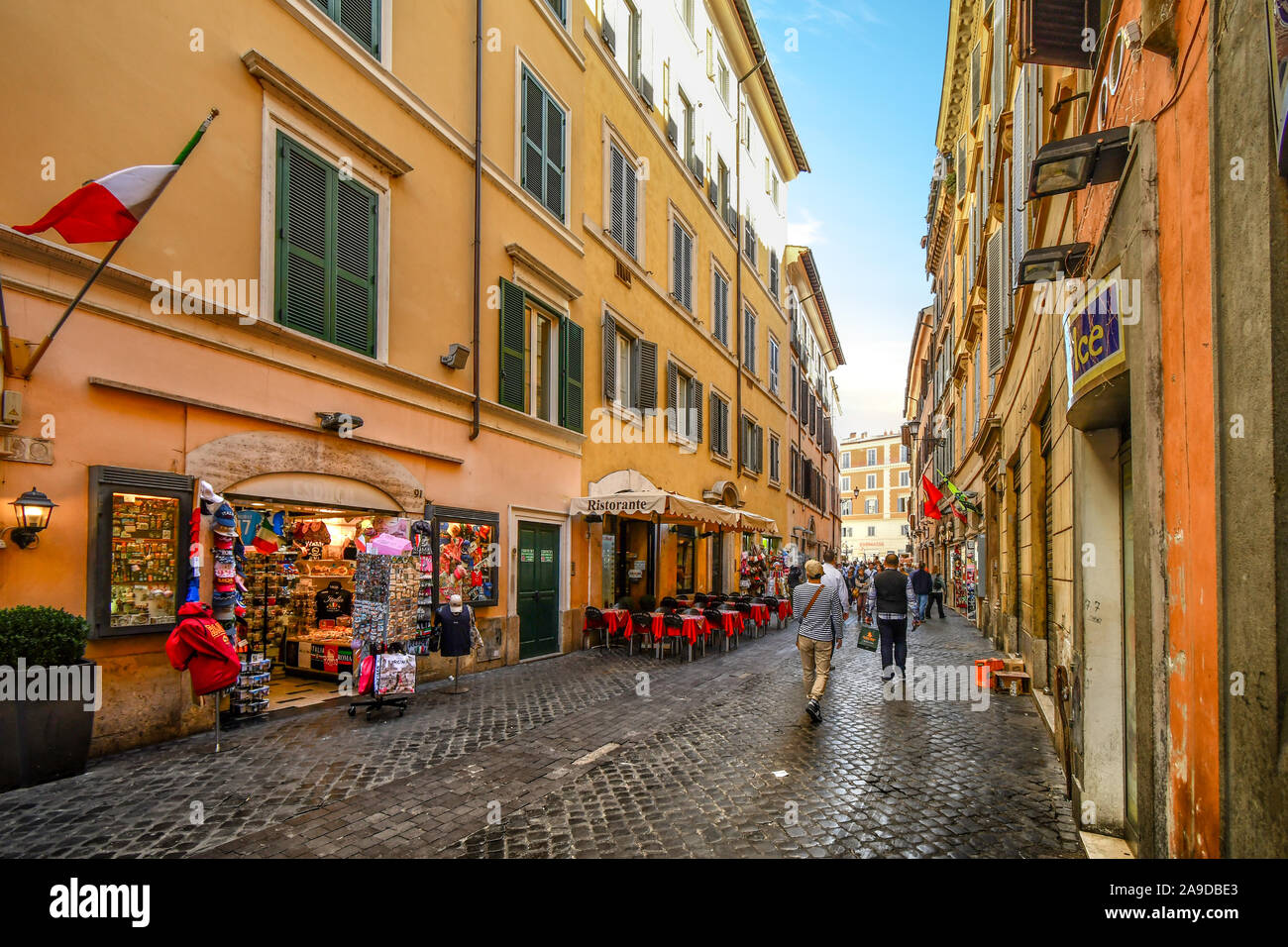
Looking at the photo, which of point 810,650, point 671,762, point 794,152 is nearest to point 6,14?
point 671,762

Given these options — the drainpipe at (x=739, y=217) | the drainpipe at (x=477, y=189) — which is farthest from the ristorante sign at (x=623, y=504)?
the drainpipe at (x=739, y=217)

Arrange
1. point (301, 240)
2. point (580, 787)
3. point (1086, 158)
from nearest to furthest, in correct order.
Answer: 1. point (1086, 158)
2. point (580, 787)
3. point (301, 240)

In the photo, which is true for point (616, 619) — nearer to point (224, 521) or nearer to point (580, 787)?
point (224, 521)

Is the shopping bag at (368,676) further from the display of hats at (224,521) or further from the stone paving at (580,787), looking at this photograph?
the display of hats at (224,521)

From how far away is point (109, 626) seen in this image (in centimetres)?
599

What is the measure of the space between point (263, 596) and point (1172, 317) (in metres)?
10.1

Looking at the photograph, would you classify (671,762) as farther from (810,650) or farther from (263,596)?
(263,596)

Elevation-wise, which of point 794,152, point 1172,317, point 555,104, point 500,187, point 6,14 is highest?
point 794,152

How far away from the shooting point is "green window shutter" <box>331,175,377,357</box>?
852 centimetres

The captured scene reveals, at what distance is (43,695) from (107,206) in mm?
3615

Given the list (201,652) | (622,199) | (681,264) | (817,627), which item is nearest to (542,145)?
(622,199)

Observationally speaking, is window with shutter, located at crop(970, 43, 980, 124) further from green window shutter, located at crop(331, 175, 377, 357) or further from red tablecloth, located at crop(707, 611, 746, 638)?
green window shutter, located at crop(331, 175, 377, 357)

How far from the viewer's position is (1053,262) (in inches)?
216

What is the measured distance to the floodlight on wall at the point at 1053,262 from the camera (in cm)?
528
